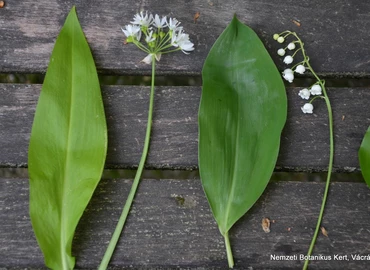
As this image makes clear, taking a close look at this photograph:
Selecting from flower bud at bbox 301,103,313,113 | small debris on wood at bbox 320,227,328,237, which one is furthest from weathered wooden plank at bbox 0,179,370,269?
flower bud at bbox 301,103,313,113

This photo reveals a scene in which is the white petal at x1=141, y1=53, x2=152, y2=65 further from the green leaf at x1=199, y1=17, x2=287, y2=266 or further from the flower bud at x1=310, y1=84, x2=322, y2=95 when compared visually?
the flower bud at x1=310, y1=84, x2=322, y2=95

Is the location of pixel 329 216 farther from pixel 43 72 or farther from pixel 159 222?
pixel 43 72

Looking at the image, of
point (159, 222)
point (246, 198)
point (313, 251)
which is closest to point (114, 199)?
point (159, 222)

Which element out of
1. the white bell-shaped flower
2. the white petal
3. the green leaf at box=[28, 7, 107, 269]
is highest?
the white petal

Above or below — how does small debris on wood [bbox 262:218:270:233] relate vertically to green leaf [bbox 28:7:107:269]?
below

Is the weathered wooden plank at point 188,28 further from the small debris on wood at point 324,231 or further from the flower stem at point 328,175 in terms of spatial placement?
the small debris on wood at point 324,231

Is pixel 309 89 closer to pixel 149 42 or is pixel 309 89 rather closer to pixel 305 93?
pixel 305 93

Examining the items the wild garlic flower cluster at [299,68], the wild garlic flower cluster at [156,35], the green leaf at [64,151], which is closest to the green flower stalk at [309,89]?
the wild garlic flower cluster at [299,68]
